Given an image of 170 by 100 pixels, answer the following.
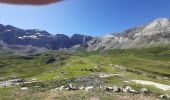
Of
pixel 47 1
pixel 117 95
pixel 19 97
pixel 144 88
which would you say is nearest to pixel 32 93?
pixel 19 97

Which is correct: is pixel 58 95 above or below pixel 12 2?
below

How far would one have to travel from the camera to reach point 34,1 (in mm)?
2652

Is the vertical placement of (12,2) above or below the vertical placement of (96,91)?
above

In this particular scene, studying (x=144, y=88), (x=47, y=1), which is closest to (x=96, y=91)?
(x=144, y=88)

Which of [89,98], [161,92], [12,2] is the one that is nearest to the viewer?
[12,2]

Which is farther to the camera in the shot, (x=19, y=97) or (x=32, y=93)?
(x=32, y=93)

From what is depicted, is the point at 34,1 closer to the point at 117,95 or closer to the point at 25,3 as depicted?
the point at 25,3

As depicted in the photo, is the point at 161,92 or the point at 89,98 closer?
the point at 89,98

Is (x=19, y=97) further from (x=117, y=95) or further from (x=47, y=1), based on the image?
(x=47, y=1)

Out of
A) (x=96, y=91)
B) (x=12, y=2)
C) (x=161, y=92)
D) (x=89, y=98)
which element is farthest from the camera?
(x=161, y=92)

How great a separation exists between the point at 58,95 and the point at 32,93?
6.25 metres

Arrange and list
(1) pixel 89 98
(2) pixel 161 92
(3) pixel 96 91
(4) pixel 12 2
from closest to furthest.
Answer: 1. (4) pixel 12 2
2. (1) pixel 89 98
3. (3) pixel 96 91
4. (2) pixel 161 92

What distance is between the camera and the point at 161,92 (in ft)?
198

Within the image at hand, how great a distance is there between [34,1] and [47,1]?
3.9 inches
